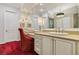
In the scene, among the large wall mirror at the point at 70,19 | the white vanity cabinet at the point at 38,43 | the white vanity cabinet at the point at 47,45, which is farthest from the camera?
the white vanity cabinet at the point at 38,43

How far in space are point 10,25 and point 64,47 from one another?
1069 millimetres

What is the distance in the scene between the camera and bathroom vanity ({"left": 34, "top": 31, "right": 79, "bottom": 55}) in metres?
1.79

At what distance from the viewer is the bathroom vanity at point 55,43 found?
70.6 inches

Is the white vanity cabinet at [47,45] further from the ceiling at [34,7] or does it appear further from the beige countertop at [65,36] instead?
the ceiling at [34,7]

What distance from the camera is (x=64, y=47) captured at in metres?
1.93

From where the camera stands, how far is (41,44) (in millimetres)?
2332

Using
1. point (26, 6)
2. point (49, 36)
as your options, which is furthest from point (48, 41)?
point (26, 6)

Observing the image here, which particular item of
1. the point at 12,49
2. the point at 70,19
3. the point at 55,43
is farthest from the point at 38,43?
the point at 70,19

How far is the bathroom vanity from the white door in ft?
1.38

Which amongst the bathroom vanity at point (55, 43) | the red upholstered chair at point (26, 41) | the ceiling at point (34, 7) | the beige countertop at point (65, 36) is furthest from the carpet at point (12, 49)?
the ceiling at point (34, 7)

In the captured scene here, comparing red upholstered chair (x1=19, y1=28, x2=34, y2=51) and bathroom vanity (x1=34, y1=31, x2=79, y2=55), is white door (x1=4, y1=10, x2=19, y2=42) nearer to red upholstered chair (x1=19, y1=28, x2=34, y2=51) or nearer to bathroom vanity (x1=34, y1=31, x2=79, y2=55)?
red upholstered chair (x1=19, y1=28, x2=34, y2=51)

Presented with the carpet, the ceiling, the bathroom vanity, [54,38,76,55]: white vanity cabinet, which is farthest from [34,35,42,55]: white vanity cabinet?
the ceiling

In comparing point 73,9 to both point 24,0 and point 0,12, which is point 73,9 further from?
point 0,12

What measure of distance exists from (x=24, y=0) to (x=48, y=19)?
1.89 feet
